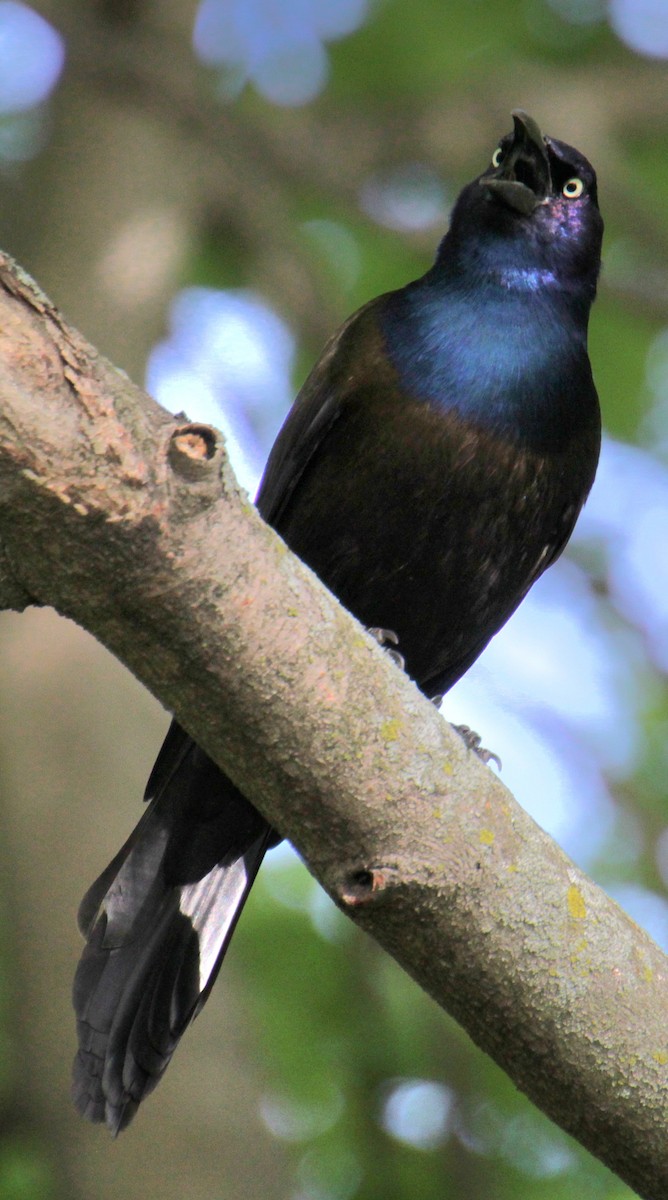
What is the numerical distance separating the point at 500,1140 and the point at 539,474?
2165 millimetres

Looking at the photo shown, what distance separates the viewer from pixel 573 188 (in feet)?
13.1

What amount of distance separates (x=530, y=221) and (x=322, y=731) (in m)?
2.20

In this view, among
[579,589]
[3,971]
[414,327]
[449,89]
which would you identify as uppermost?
[449,89]

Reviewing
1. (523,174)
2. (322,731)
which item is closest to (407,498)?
(523,174)

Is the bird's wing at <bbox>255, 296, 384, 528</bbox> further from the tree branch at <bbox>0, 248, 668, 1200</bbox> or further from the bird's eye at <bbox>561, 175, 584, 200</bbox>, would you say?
the tree branch at <bbox>0, 248, 668, 1200</bbox>

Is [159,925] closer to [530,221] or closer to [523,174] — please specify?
[530,221]

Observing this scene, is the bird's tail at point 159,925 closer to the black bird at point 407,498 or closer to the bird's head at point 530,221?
the black bird at point 407,498

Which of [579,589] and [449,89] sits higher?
[449,89]

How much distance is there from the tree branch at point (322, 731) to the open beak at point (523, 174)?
2.03 m

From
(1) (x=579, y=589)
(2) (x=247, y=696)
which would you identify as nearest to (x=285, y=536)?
(2) (x=247, y=696)

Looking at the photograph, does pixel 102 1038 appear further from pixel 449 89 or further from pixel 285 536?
pixel 449 89

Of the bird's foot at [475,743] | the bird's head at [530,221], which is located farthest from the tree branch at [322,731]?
the bird's head at [530,221]

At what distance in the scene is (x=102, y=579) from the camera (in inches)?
78.5

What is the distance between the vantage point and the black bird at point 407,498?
326 cm
